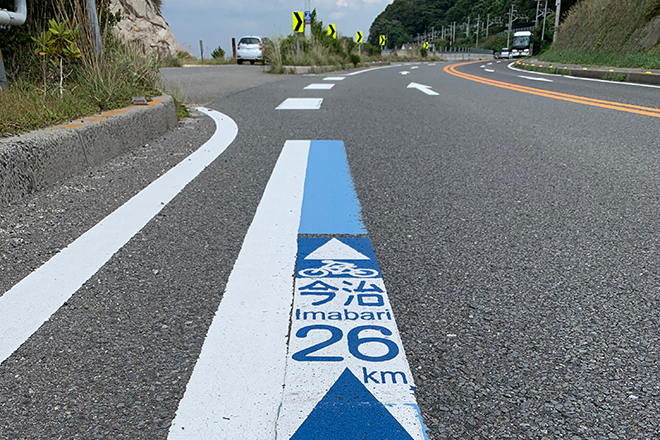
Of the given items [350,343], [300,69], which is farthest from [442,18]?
[350,343]

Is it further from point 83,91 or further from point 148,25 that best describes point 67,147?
point 148,25

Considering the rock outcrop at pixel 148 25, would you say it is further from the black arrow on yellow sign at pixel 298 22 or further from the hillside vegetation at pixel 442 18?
the hillside vegetation at pixel 442 18

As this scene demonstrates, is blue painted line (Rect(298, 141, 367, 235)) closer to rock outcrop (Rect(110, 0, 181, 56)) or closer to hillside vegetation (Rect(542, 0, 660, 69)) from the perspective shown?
hillside vegetation (Rect(542, 0, 660, 69))

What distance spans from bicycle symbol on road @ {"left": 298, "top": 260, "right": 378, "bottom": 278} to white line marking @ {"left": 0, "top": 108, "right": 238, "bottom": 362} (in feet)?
2.95

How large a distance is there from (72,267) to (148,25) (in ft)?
95.0

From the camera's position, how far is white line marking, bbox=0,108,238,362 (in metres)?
1.74

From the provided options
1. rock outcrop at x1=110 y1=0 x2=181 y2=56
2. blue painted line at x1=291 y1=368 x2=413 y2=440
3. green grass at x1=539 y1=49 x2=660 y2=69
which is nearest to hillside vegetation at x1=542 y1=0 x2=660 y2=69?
green grass at x1=539 y1=49 x2=660 y2=69

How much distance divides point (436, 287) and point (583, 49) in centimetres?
2749

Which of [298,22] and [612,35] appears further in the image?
[612,35]

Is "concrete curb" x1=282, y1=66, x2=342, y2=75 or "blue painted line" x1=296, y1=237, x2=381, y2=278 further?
"concrete curb" x1=282, y1=66, x2=342, y2=75

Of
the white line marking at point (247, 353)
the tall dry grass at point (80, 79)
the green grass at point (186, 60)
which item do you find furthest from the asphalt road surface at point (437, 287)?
the green grass at point (186, 60)

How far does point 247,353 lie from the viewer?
5.09 feet

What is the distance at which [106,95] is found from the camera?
4.95 meters

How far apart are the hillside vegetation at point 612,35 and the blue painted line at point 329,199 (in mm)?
16056
